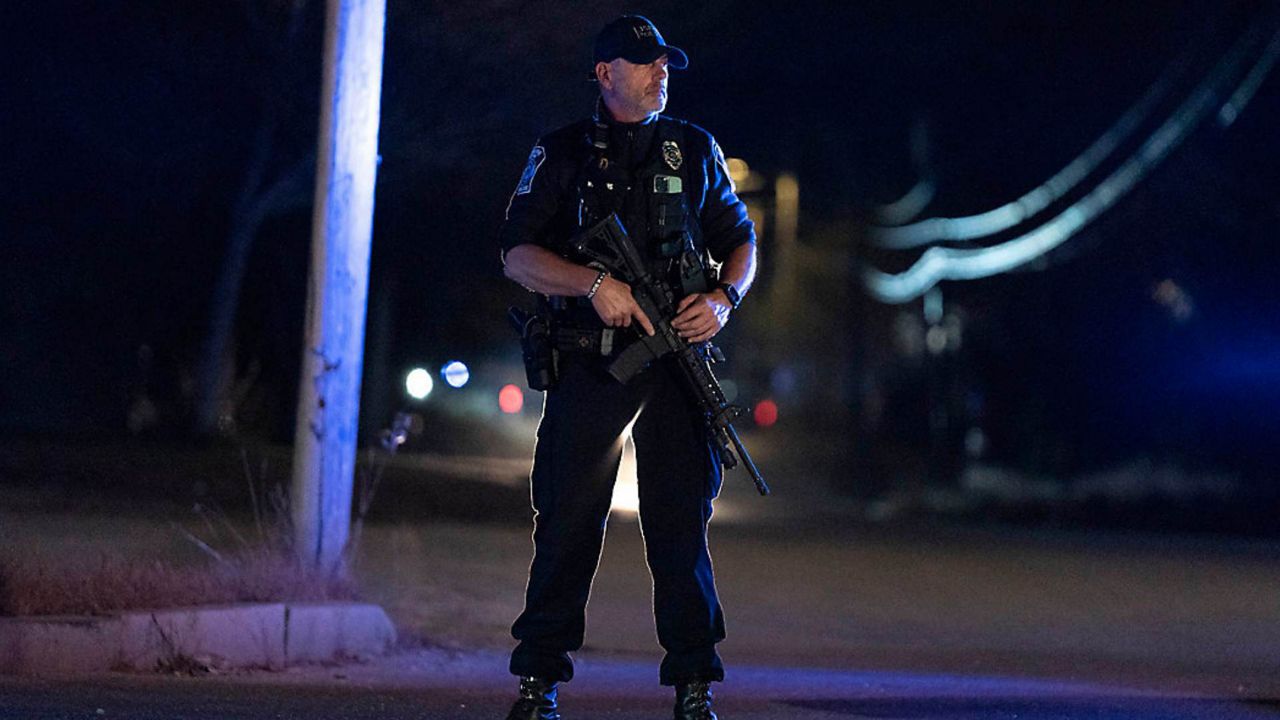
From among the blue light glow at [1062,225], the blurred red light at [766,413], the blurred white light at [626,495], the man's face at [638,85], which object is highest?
the blue light glow at [1062,225]

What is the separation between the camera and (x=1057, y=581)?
11852 millimetres

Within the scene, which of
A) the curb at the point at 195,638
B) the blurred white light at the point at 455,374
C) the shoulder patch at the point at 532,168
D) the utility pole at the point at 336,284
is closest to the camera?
the shoulder patch at the point at 532,168

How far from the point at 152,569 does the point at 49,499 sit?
646cm

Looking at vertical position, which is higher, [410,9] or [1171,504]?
[410,9]

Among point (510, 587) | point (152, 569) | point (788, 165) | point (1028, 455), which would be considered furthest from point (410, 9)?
point (788, 165)

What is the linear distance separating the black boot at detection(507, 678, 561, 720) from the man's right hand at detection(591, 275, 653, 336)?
918 millimetres

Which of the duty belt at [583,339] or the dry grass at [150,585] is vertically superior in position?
the duty belt at [583,339]

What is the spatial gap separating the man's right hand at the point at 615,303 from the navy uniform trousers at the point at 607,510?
0.57ft

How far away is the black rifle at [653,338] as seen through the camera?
4359 mm

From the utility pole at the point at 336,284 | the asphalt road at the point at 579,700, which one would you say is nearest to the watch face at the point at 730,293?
the asphalt road at the point at 579,700

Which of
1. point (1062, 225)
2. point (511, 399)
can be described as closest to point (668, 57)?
point (511, 399)

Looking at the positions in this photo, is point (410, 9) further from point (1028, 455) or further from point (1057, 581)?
point (1028, 455)

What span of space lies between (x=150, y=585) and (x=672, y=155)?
3.13 metres

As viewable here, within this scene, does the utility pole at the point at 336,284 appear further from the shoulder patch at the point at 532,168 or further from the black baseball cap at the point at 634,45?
the black baseball cap at the point at 634,45
